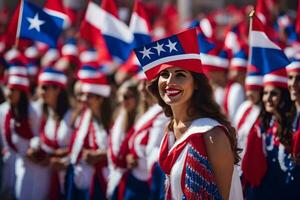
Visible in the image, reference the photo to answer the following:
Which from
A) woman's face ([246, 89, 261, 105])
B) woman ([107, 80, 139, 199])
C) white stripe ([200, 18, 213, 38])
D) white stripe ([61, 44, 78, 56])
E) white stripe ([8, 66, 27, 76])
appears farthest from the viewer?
white stripe ([61, 44, 78, 56])

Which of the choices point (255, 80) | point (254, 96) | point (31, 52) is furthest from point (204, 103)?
point (31, 52)

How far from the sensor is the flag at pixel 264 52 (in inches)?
243

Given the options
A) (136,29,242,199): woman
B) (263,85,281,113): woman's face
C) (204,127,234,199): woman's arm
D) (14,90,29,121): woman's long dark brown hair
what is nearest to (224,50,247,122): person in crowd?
(263,85,281,113): woman's face

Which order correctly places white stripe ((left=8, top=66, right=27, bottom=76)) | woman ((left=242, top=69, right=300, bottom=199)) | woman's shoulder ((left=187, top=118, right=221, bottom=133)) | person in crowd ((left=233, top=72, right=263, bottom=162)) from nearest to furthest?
woman's shoulder ((left=187, top=118, right=221, bottom=133)) < woman ((left=242, top=69, right=300, bottom=199)) < person in crowd ((left=233, top=72, right=263, bottom=162)) < white stripe ((left=8, top=66, right=27, bottom=76))

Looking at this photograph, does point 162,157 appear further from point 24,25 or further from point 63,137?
point 63,137

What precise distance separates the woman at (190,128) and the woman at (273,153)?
Result: 1454 millimetres

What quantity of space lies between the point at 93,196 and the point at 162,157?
9.92 ft

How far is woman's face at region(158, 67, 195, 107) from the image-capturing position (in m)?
4.76

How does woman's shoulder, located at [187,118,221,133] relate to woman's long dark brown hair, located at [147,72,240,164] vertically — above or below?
below

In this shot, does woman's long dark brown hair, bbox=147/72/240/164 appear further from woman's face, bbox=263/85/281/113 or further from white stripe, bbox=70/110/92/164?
white stripe, bbox=70/110/92/164

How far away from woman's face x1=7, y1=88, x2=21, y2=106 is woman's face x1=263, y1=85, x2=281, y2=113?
3.15 m

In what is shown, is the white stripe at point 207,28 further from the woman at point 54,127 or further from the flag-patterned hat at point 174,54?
the flag-patterned hat at point 174,54

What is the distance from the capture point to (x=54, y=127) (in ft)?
27.1

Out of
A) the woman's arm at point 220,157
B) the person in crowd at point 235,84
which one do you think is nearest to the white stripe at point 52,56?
the person in crowd at point 235,84
